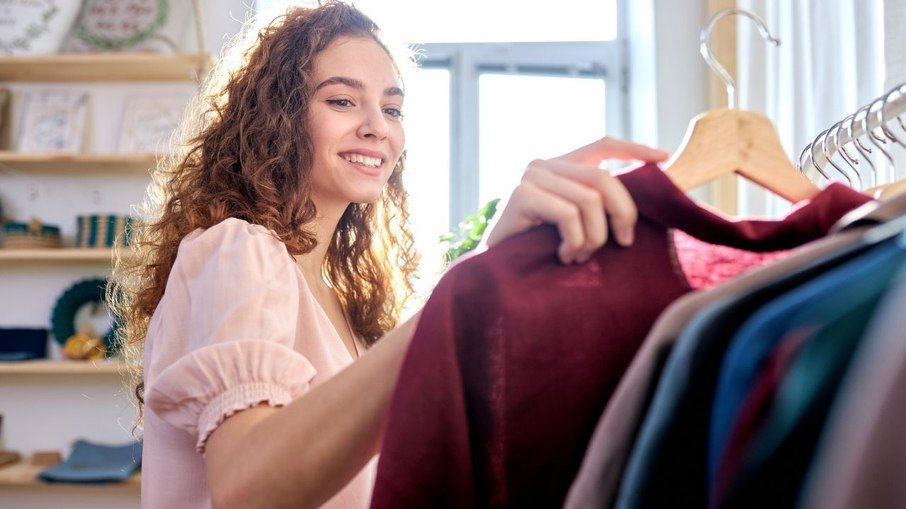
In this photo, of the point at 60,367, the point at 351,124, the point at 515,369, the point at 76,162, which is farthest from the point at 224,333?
the point at 76,162

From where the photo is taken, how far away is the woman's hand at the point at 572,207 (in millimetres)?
688

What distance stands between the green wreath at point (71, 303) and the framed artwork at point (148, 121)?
545mm

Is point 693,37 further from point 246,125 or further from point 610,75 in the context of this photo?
point 246,125

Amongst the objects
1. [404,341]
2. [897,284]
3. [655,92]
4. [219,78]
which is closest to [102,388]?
[219,78]

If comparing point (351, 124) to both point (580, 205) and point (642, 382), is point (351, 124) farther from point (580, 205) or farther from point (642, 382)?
point (642, 382)

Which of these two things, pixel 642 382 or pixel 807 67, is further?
pixel 807 67

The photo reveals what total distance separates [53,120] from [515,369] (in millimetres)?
3337

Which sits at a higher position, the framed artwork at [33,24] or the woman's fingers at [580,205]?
the framed artwork at [33,24]

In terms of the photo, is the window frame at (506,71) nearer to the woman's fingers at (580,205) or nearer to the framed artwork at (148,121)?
the framed artwork at (148,121)

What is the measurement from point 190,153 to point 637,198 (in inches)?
37.7

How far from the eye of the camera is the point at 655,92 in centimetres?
325

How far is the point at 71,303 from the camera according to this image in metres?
3.38

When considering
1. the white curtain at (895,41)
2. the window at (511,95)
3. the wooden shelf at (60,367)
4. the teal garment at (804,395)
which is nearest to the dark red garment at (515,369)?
the teal garment at (804,395)

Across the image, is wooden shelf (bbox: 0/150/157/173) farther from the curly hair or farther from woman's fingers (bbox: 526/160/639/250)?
woman's fingers (bbox: 526/160/639/250)
